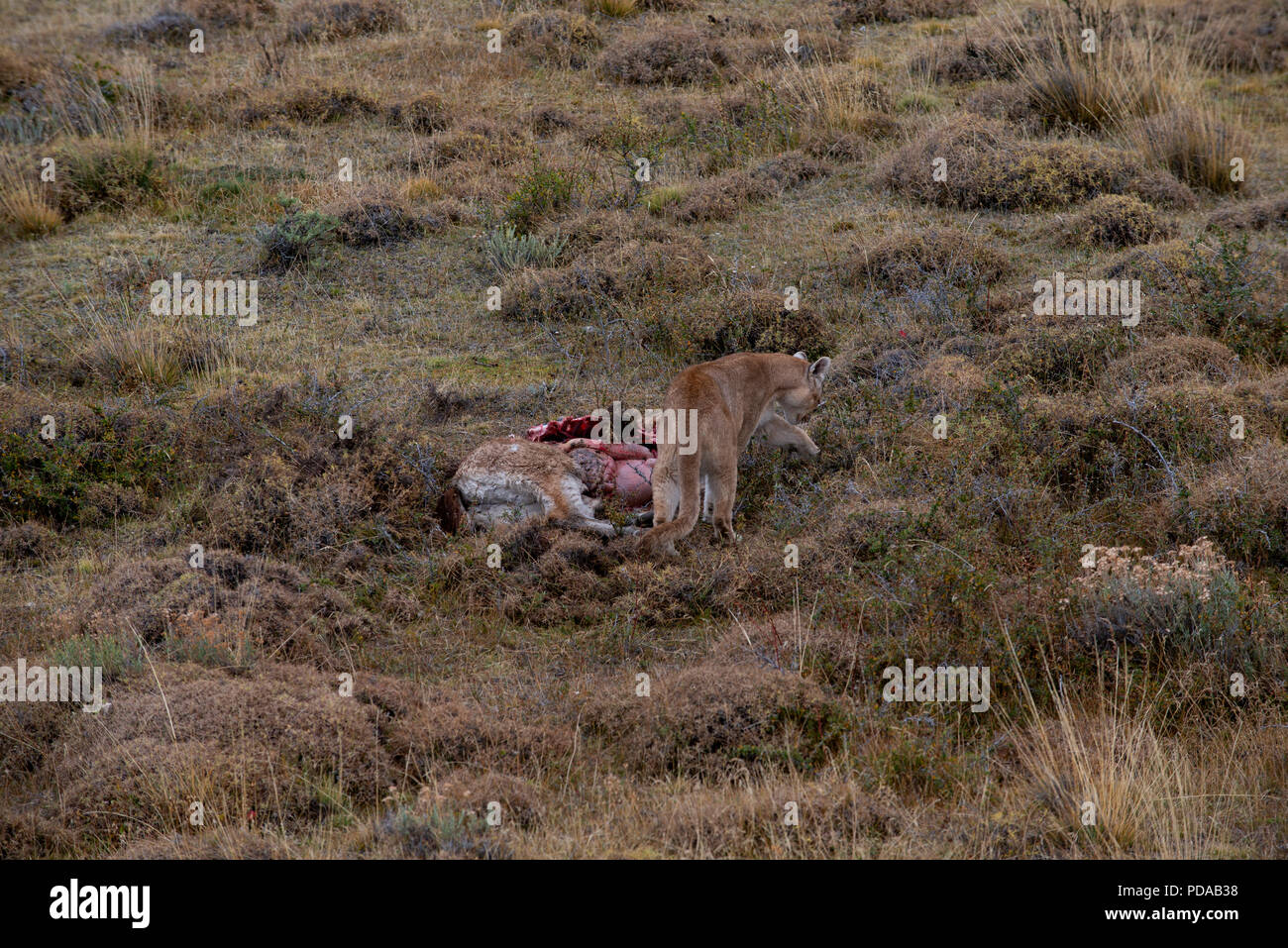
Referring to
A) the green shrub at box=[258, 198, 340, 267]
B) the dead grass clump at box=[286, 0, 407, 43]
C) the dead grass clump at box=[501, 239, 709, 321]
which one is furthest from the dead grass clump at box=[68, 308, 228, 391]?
the dead grass clump at box=[286, 0, 407, 43]

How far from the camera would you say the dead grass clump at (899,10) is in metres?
18.0

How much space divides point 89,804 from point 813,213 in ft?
31.6

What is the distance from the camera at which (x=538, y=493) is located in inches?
301

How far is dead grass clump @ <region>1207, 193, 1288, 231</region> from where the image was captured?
456 inches

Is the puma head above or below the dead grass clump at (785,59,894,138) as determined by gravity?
below

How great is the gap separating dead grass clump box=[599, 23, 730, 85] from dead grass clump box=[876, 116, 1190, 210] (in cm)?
420

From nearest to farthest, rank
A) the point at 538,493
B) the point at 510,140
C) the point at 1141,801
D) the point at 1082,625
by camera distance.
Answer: the point at 1141,801, the point at 1082,625, the point at 538,493, the point at 510,140

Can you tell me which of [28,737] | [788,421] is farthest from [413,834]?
[788,421]

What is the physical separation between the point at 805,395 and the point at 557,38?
10652 millimetres

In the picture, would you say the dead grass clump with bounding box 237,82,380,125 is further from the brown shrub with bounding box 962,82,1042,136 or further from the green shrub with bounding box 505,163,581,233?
the brown shrub with bounding box 962,82,1042,136

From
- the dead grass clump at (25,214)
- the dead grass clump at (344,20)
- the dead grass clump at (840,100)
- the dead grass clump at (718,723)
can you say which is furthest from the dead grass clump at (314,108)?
the dead grass clump at (718,723)

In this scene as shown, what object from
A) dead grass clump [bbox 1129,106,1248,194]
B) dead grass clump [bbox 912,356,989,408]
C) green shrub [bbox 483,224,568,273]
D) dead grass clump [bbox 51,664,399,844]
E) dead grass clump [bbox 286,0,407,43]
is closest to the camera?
dead grass clump [bbox 51,664,399,844]

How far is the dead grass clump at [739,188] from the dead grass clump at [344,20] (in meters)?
7.89

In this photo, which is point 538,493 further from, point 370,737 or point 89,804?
point 89,804
